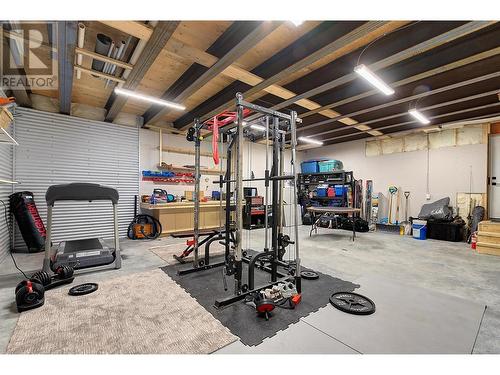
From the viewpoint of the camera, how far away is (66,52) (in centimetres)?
300

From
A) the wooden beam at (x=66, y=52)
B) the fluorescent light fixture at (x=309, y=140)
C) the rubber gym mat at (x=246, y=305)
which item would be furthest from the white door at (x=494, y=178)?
the wooden beam at (x=66, y=52)

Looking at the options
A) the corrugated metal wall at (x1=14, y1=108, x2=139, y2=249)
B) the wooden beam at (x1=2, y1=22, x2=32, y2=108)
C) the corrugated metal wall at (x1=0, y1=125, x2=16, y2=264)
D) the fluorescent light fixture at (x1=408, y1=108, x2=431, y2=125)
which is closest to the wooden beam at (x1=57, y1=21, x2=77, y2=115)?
the wooden beam at (x1=2, y1=22, x2=32, y2=108)

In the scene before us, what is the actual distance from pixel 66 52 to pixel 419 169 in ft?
31.0

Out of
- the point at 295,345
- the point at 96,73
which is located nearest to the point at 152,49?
the point at 96,73

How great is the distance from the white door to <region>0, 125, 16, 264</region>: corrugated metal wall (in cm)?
1166

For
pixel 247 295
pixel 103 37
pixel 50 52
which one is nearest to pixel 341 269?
pixel 247 295

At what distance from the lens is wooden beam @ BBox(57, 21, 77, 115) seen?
8.33 feet

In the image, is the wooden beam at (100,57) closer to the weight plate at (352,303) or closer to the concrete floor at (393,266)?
the concrete floor at (393,266)

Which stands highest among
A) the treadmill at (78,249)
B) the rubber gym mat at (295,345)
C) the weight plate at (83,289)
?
the treadmill at (78,249)

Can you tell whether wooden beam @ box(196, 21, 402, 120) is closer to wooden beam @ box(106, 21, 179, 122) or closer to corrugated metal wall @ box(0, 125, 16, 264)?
wooden beam @ box(106, 21, 179, 122)

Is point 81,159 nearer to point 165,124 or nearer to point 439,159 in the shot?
point 165,124

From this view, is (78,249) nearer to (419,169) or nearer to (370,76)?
(370,76)

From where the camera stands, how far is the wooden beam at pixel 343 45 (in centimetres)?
259

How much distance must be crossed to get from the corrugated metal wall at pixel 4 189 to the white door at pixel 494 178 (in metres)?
11.7
